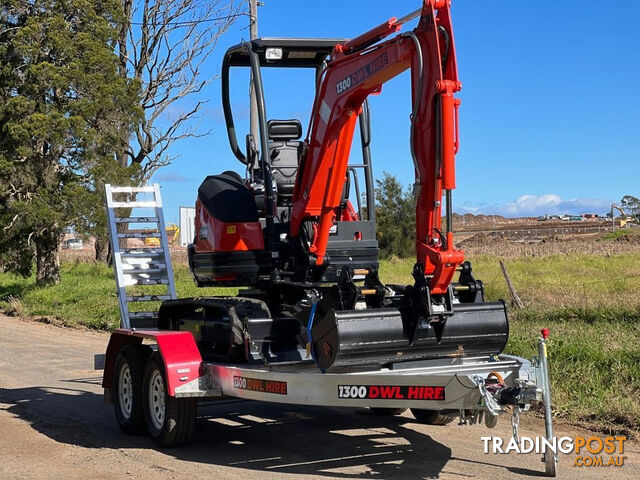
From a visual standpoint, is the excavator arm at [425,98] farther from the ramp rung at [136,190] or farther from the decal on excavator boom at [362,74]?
the ramp rung at [136,190]

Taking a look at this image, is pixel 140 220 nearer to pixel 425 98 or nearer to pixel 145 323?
pixel 145 323

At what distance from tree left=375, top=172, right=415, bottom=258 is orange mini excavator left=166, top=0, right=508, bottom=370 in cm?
2852

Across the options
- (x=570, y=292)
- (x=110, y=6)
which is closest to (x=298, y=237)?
(x=570, y=292)

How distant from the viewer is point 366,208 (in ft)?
31.9

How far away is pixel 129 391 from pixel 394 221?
30.3 m

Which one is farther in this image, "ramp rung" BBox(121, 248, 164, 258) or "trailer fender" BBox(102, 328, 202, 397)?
"ramp rung" BBox(121, 248, 164, 258)

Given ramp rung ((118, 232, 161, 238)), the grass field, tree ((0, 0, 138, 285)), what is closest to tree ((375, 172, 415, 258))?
the grass field

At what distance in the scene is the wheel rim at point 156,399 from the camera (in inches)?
343

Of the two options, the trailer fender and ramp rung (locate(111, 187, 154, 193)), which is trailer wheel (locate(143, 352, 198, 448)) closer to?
the trailer fender

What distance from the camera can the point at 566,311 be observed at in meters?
15.3

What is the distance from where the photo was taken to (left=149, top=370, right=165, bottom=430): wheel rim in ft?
28.6

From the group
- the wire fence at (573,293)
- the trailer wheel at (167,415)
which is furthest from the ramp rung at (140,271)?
the wire fence at (573,293)

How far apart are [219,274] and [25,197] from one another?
61.7ft

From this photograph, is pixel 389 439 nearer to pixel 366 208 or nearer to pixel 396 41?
pixel 366 208
